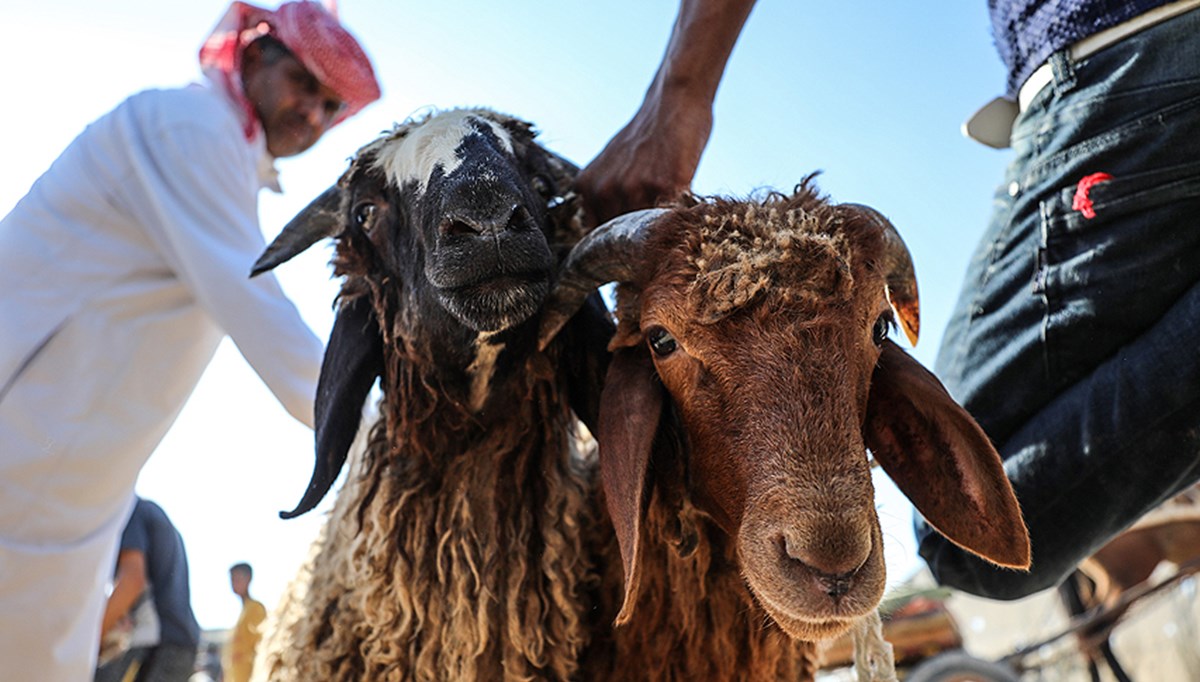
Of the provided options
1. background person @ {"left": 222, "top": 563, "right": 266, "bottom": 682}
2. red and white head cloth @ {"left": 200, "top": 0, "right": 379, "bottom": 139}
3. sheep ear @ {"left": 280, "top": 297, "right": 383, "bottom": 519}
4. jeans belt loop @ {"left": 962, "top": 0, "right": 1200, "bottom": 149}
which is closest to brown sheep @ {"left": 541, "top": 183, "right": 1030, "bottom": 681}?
sheep ear @ {"left": 280, "top": 297, "right": 383, "bottom": 519}

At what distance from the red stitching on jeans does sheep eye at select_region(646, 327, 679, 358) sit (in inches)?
41.9

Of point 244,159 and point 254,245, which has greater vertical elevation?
point 244,159

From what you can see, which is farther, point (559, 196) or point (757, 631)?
point (559, 196)

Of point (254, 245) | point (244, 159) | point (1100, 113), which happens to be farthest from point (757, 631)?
point (244, 159)

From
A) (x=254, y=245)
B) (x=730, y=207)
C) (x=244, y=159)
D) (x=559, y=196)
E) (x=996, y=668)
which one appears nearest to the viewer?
(x=730, y=207)

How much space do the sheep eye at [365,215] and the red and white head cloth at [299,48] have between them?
151 cm

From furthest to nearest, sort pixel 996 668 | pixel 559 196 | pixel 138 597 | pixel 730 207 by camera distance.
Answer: pixel 996 668 < pixel 138 597 < pixel 559 196 < pixel 730 207

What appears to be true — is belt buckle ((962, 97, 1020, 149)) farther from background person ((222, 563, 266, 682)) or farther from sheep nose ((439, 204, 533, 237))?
background person ((222, 563, 266, 682))

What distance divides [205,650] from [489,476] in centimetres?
1260

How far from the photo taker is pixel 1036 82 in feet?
8.24

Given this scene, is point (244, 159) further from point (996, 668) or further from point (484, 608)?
point (996, 668)

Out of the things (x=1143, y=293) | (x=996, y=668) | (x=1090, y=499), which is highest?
(x=1143, y=293)

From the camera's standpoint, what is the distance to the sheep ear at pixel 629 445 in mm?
1908

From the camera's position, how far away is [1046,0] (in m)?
2.39
